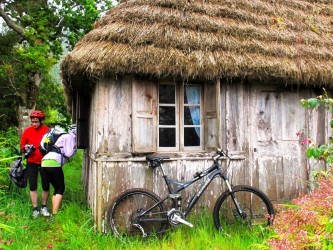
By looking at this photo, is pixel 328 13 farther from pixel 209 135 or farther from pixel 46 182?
pixel 46 182

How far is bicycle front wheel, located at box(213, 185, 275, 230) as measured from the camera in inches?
216

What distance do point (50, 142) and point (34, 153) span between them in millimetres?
477

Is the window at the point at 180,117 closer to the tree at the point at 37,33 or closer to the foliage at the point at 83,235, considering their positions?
the foliage at the point at 83,235

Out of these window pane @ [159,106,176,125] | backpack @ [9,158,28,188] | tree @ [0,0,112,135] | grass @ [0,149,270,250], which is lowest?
grass @ [0,149,270,250]

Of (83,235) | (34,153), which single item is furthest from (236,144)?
(34,153)

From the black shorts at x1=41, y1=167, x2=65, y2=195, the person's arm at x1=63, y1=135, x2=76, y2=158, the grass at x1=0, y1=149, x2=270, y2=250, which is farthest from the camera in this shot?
the person's arm at x1=63, y1=135, x2=76, y2=158

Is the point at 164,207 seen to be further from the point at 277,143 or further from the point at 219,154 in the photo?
the point at 277,143

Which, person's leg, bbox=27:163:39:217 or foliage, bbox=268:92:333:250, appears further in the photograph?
person's leg, bbox=27:163:39:217

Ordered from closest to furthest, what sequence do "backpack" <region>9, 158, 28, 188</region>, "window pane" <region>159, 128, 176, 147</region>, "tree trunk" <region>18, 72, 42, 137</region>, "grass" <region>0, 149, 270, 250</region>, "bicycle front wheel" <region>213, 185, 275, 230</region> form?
"grass" <region>0, 149, 270, 250</region>, "bicycle front wheel" <region>213, 185, 275, 230</region>, "window pane" <region>159, 128, 176, 147</region>, "backpack" <region>9, 158, 28, 188</region>, "tree trunk" <region>18, 72, 42, 137</region>

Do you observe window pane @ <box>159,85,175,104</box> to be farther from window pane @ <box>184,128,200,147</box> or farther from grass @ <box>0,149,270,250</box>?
grass @ <box>0,149,270,250</box>

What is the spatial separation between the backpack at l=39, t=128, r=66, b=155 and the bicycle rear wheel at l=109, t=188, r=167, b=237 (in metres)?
1.57

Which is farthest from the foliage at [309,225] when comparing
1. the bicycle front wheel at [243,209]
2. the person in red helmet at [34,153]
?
the person in red helmet at [34,153]

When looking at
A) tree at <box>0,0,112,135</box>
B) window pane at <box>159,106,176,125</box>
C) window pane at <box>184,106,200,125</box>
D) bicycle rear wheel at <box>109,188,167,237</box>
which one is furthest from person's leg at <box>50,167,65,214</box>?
tree at <box>0,0,112,135</box>

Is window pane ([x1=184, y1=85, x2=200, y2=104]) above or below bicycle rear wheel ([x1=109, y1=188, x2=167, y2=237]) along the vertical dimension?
above
